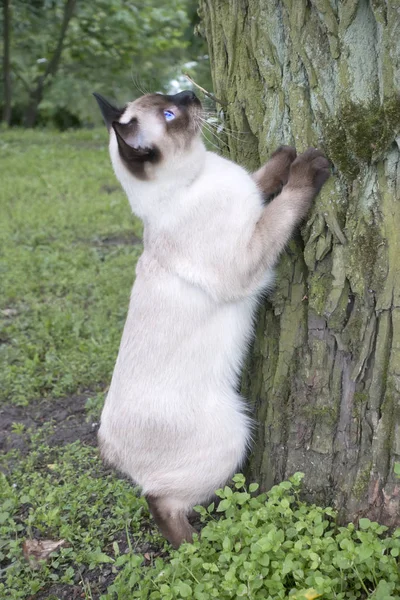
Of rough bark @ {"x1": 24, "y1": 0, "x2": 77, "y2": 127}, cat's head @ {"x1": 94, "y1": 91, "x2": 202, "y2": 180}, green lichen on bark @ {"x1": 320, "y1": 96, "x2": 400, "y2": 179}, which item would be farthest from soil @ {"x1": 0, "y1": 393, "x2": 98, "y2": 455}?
rough bark @ {"x1": 24, "y1": 0, "x2": 77, "y2": 127}

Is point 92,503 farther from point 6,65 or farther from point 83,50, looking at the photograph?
point 83,50

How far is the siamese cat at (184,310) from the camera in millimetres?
2590

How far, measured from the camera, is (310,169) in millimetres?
2379

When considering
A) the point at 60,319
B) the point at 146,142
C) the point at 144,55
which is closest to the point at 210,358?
the point at 146,142

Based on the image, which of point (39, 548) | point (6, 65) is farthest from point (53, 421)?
point (6, 65)

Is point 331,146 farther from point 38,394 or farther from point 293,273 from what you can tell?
point 38,394

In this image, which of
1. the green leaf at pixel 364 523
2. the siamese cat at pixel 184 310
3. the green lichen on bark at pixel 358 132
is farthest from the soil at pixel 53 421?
the green lichen on bark at pixel 358 132

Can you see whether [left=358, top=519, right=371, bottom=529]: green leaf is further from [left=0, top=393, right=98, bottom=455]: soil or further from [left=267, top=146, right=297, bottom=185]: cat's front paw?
[left=0, top=393, right=98, bottom=455]: soil

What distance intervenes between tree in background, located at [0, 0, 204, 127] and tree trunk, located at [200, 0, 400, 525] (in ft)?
34.1

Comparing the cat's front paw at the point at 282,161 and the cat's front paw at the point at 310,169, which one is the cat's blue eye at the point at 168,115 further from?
the cat's front paw at the point at 310,169

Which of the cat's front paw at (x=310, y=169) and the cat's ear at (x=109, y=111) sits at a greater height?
the cat's ear at (x=109, y=111)

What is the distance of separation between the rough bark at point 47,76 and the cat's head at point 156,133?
34.4 feet

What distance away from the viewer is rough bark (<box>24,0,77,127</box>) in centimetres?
1238

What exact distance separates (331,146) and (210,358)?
2.97 feet
